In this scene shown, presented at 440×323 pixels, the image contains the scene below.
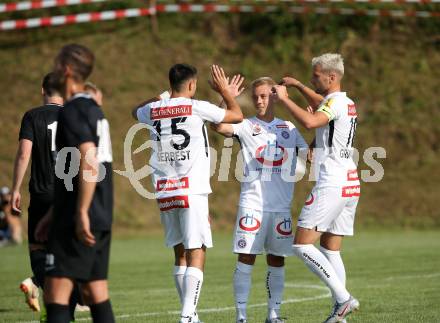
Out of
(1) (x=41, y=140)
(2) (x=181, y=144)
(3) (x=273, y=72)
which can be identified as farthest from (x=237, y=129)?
(3) (x=273, y=72)

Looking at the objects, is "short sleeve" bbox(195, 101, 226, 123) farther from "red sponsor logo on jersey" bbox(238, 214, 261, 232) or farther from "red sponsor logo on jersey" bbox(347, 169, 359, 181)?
"red sponsor logo on jersey" bbox(347, 169, 359, 181)

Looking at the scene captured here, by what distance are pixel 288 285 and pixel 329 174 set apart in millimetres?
4279

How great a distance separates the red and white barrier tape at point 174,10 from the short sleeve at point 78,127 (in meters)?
21.1

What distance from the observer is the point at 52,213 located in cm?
631

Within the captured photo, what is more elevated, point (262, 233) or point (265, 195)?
point (265, 195)

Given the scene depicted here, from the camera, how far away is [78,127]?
6.05m

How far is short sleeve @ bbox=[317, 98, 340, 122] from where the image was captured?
8.27m

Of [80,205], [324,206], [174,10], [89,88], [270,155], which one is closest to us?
[80,205]

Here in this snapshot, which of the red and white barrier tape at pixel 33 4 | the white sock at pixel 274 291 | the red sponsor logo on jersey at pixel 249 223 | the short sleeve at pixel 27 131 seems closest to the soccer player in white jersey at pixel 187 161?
the red sponsor logo on jersey at pixel 249 223

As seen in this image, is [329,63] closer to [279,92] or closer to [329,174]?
[279,92]

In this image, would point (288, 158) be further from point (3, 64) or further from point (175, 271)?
point (3, 64)

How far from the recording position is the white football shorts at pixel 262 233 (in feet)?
28.7

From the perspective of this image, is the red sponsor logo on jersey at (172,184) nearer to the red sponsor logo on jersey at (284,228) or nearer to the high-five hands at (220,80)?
the high-five hands at (220,80)

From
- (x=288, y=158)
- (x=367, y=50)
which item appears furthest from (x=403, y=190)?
(x=288, y=158)
